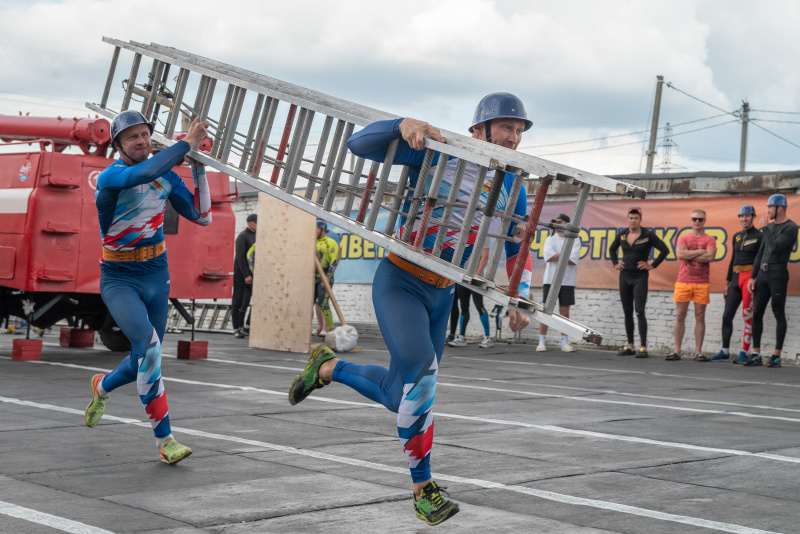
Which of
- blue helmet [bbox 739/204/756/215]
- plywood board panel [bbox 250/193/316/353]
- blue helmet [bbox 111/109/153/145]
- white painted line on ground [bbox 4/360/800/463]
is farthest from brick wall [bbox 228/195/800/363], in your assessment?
blue helmet [bbox 111/109/153/145]

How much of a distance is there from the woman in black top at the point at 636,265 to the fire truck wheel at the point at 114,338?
312 inches

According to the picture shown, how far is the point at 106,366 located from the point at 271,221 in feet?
13.5

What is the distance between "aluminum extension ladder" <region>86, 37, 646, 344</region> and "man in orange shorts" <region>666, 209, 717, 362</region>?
10763 mm

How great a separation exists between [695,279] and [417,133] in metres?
12.0

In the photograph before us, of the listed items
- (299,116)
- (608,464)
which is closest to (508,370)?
(608,464)

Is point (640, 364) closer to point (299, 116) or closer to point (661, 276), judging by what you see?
point (661, 276)

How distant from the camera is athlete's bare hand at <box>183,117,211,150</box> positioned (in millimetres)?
5883

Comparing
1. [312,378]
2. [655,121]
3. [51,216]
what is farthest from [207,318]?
[655,121]

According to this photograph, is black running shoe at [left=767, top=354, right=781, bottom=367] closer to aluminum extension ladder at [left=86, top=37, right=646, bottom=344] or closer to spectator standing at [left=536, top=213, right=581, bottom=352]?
spectator standing at [left=536, top=213, right=581, bottom=352]

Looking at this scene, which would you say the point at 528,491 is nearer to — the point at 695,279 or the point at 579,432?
the point at 579,432

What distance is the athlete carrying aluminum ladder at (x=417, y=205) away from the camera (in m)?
4.46

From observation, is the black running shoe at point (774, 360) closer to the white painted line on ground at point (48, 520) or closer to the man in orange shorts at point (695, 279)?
the man in orange shorts at point (695, 279)

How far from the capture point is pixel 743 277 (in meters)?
14.9

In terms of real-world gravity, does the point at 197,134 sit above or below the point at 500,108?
below
